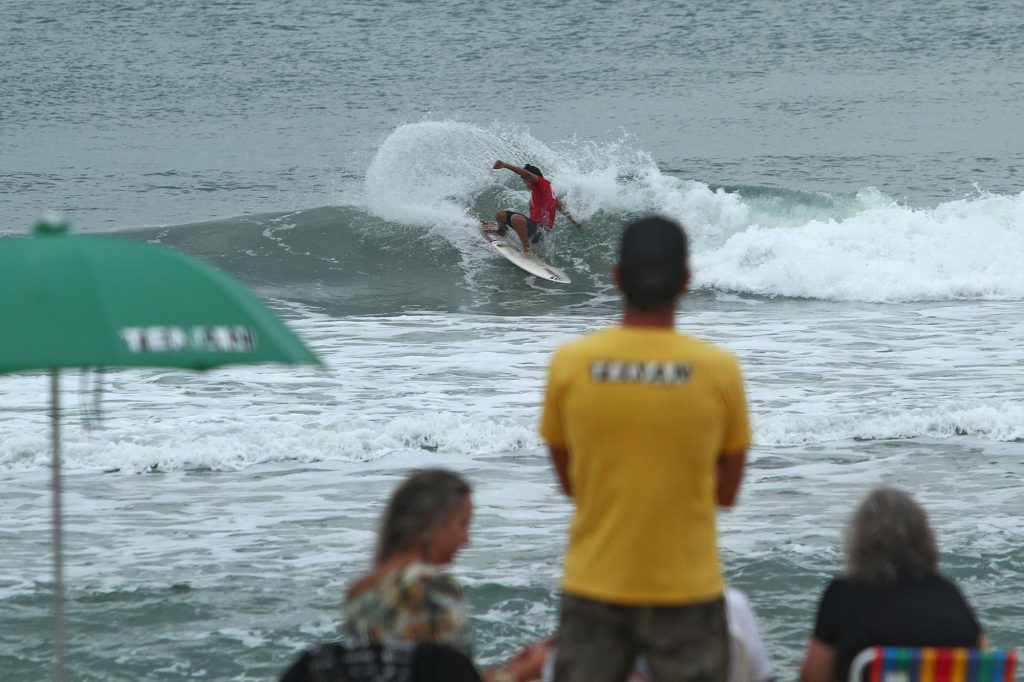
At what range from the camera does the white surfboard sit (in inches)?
760

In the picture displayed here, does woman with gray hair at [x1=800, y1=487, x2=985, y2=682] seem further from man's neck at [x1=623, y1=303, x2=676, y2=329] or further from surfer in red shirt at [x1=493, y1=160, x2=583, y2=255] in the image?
surfer in red shirt at [x1=493, y1=160, x2=583, y2=255]

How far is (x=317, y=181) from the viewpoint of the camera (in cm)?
3047

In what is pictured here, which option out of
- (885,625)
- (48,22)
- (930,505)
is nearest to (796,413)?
(930,505)

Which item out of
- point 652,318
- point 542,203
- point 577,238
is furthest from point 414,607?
point 577,238

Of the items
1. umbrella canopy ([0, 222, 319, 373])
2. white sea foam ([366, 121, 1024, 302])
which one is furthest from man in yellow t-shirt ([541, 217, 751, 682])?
white sea foam ([366, 121, 1024, 302])

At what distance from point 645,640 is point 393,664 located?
560 mm

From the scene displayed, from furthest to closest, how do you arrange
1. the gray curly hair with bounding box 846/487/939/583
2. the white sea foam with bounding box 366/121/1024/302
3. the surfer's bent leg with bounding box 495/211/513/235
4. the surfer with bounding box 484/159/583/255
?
the surfer's bent leg with bounding box 495/211/513/235
the white sea foam with bounding box 366/121/1024/302
the surfer with bounding box 484/159/583/255
the gray curly hair with bounding box 846/487/939/583

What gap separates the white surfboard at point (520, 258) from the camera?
1930 cm

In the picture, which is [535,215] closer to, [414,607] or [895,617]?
[895,617]

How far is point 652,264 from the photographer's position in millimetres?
2965

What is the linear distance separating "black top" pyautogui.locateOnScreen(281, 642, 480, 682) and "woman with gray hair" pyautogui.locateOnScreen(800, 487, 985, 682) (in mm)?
896

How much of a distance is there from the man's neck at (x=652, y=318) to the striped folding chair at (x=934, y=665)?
958 mm

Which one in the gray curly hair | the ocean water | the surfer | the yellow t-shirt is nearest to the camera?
the yellow t-shirt

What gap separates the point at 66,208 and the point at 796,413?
20091mm
